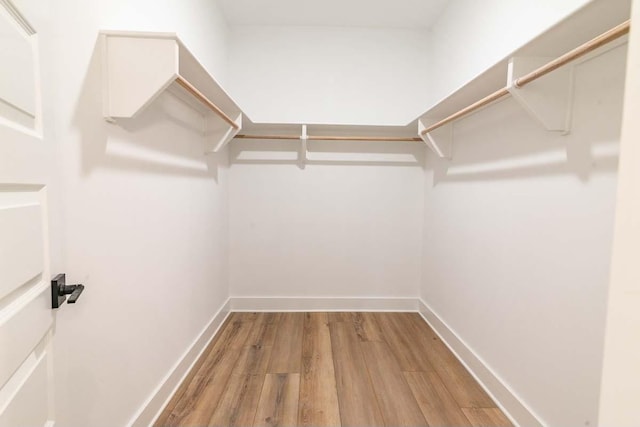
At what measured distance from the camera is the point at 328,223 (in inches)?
104

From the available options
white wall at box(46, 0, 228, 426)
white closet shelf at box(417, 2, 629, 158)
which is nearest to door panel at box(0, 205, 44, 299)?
white wall at box(46, 0, 228, 426)

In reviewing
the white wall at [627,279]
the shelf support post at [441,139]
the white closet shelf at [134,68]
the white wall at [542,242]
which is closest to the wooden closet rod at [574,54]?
the white wall at [542,242]

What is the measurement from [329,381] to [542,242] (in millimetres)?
1312

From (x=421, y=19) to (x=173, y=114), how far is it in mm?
2087

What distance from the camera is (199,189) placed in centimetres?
191

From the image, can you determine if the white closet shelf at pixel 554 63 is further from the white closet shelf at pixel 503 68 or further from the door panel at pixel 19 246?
the door panel at pixel 19 246

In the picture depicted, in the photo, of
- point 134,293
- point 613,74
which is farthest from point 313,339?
point 613,74

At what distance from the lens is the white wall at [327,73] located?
2484mm

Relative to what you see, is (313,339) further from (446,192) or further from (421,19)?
(421,19)

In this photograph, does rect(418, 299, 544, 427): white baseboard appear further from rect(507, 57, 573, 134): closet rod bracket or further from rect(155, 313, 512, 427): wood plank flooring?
rect(507, 57, 573, 134): closet rod bracket

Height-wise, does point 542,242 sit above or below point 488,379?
above

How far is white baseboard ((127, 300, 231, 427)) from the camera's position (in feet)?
4.30

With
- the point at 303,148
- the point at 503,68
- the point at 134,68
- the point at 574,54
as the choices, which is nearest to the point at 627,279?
the point at 574,54

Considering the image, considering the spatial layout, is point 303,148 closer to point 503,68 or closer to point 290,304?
point 290,304
